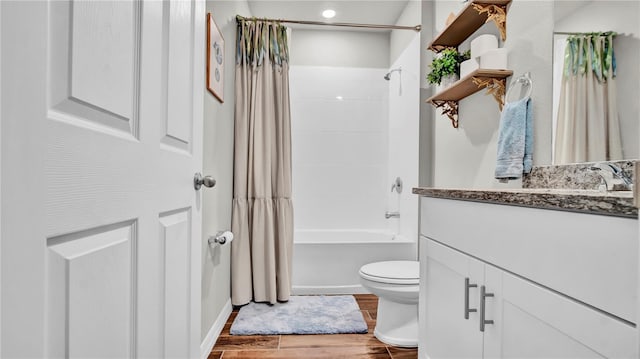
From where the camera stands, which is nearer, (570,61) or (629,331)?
(629,331)

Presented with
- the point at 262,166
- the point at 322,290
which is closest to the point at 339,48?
the point at 262,166

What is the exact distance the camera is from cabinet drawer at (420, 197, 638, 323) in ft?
1.95

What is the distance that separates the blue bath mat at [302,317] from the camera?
2.14 m

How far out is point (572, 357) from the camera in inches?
27.3

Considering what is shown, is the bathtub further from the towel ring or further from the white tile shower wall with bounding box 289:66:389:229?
the towel ring

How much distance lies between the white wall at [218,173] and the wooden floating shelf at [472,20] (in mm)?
1326

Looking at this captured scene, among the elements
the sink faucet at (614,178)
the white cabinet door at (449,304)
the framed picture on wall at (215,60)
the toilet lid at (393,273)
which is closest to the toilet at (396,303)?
the toilet lid at (393,273)

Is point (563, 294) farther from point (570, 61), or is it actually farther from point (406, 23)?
point (406, 23)

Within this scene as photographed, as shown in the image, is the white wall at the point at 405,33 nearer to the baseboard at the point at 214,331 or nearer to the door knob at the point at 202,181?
the door knob at the point at 202,181

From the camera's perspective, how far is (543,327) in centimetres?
77

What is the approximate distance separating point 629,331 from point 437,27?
2456mm

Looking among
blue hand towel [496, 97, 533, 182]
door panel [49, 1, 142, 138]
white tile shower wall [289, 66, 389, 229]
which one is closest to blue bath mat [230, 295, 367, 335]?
white tile shower wall [289, 66, 389, 229]

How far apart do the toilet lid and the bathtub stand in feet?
1.84

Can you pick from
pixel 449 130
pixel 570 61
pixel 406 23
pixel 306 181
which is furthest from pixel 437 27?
pixel 306 181
